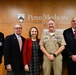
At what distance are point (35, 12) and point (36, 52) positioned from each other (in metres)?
1.15

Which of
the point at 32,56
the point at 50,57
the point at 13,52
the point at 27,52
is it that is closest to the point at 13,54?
the point at 13,52

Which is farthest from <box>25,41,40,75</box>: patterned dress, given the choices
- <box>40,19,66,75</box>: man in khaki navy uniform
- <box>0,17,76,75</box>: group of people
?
<box>40,19,66,75</box>: man in khaki navy uniform

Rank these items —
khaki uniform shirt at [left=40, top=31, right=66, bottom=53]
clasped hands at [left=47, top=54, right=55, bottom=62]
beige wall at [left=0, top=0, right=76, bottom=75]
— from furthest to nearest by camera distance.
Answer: beige wall at [left=0, top=0, right=76, bottom=75]
khaki uniform shirt at [left=40, top=31, right=66, bottom=53]
clasped hands at [left=47, top=54, right=55, bottom=62]

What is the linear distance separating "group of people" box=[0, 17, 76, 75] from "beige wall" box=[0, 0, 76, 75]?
573mm

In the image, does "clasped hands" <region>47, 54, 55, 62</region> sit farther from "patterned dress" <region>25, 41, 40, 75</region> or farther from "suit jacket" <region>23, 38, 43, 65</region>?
"suit jacket" <region>23, 38, 43, 65</region>

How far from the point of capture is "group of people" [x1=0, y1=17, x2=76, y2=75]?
3449 millimetres

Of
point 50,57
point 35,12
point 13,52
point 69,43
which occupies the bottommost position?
point 50,57

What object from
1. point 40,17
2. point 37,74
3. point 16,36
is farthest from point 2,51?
point 40,17

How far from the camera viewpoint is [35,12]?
4160mm

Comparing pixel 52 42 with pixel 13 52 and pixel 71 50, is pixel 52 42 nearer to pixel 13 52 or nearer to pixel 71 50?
pixel 71 50

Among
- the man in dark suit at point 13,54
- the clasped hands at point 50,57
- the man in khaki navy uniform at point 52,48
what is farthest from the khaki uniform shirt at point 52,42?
→ the man in dark suit at point 13,54

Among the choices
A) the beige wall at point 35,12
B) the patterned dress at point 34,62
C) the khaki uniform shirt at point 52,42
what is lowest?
the patterned dress at point 34,62

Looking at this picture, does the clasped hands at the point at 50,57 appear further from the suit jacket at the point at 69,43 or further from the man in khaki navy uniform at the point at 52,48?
the suit jacket at the point at 69,43

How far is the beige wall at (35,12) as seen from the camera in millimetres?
4137
